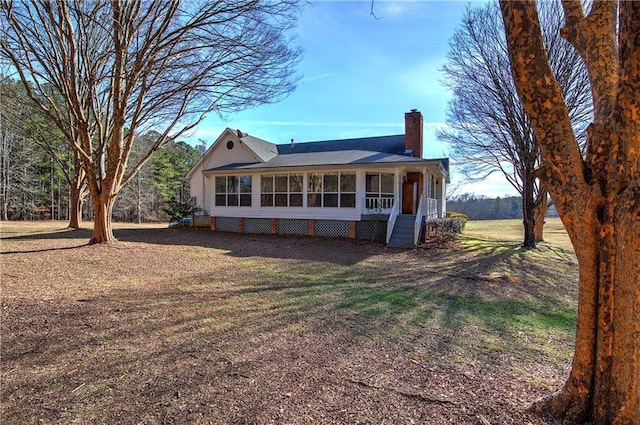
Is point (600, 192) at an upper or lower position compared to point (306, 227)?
upper

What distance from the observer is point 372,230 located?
49.0ft

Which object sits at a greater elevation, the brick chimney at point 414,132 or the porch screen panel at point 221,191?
the brick chimney at point 414,132

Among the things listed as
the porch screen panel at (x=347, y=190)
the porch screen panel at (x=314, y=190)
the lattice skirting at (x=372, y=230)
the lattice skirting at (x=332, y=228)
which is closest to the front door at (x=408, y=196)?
the lattice skirting at (x=372, y=230)

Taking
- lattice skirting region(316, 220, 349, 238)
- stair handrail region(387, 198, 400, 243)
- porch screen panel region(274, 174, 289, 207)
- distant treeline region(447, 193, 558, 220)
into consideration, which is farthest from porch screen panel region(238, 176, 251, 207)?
distant treeline region(447, 193, 558, 220)

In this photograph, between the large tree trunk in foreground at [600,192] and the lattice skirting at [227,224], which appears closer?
the large tree trunk in foreground at [600,192]

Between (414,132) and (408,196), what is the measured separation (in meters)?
3.33

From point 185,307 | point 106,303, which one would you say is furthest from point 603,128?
point 106,303

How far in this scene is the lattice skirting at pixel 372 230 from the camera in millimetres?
14680

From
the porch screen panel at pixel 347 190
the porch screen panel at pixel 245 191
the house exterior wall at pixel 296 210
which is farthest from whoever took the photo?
the porch screen panel at pixel 245 191

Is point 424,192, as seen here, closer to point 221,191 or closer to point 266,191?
point 266,191

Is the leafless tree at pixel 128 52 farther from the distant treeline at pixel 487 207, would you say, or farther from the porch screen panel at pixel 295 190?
the distant treeline at pixel 487 207

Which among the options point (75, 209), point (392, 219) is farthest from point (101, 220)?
point (392, 219)

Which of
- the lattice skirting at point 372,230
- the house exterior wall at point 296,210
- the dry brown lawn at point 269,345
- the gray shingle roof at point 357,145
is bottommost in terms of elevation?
the dry brown lawn at point 269,345

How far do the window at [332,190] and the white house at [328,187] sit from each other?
0.05 metres
